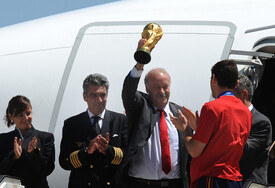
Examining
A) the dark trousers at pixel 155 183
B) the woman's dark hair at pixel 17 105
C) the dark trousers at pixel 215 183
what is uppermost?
the woman's dark hair at pixel 17 105

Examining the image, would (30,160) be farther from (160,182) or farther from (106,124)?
(160,182)

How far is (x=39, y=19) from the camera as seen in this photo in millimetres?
8547

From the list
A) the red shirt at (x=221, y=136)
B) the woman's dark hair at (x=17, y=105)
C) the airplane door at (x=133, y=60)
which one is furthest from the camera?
the woman's dark hair at (x=17, y=105)

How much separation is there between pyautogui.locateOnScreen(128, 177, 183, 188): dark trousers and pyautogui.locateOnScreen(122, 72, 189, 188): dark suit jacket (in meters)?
0.10

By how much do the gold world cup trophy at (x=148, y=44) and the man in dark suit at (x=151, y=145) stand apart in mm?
363

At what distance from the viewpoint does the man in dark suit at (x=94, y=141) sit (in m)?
6.09

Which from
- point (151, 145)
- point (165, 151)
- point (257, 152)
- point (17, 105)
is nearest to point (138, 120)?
point (151, 145)

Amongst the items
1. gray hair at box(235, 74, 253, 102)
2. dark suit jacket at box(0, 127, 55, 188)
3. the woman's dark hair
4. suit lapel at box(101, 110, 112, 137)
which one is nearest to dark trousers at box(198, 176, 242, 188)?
gray hair at box(235, 74, 253, 102)

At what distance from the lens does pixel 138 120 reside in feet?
19.2

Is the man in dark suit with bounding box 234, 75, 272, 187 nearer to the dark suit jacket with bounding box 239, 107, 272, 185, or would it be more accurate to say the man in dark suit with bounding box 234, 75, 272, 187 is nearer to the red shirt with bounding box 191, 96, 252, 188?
the dark suit jacket with bounding box 239, 107, 272, 185

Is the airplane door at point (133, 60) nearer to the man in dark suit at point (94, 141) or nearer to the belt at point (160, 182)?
the man in dark suit at point (94, 141)

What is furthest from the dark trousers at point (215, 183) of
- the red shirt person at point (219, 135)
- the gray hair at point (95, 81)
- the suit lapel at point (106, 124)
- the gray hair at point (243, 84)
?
the gray hair at point (95, 81)

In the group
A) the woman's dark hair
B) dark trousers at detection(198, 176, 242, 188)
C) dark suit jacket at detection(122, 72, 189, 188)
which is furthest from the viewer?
the woman's dark hair

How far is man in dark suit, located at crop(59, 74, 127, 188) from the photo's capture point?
6.09 meters
